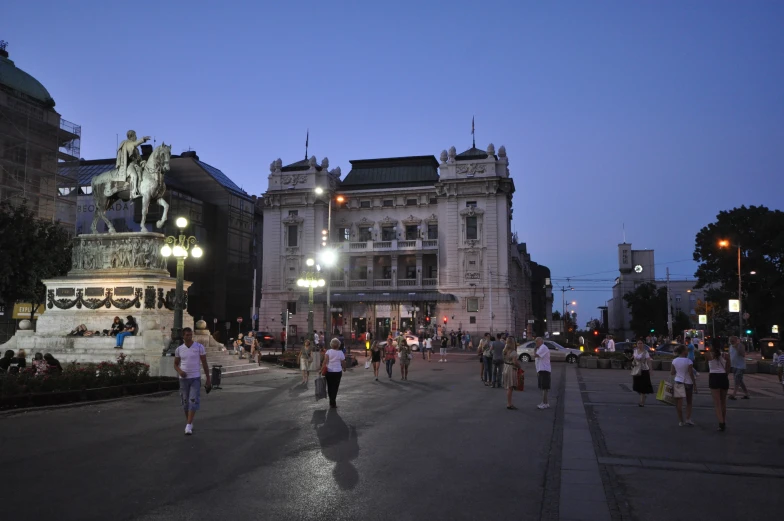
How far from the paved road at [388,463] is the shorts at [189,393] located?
51 cm

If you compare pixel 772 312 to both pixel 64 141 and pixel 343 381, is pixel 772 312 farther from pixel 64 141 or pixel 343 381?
pixel 64 141

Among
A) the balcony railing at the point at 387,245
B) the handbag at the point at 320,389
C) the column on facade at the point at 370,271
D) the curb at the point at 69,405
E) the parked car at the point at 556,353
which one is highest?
the balcony railing at the point at 387,245

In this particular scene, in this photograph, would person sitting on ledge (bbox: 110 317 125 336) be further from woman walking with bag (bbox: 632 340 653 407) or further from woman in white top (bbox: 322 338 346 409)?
woman walking with bag (bbox: 632 340 653 407)

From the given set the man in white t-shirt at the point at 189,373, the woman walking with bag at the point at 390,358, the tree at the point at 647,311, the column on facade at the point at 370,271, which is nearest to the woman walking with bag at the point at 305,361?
the woman walking with bag at the point at 390,358

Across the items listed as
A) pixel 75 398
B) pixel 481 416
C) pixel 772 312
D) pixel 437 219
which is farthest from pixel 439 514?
pixel 437 219

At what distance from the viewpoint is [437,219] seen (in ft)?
217

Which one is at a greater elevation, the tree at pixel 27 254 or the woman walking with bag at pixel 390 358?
the tree at pixel 27 254

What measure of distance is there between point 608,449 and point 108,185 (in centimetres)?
2222

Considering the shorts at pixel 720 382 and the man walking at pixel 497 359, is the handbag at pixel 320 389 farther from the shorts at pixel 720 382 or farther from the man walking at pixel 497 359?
the shorts at pixel 720 382

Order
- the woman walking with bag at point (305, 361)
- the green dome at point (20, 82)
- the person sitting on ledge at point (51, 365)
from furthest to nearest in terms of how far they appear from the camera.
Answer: the green dome at point (20, 82), the woman walking with bag at point (305, 361), the person sitting on ledge at point (51, 365)

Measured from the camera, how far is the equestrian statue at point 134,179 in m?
23.9

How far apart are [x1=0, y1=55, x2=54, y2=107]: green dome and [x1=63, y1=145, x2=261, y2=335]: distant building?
52.1ft

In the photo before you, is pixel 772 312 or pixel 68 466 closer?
pixel 68 466

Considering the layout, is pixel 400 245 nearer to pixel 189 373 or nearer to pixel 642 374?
pixel 642 374
